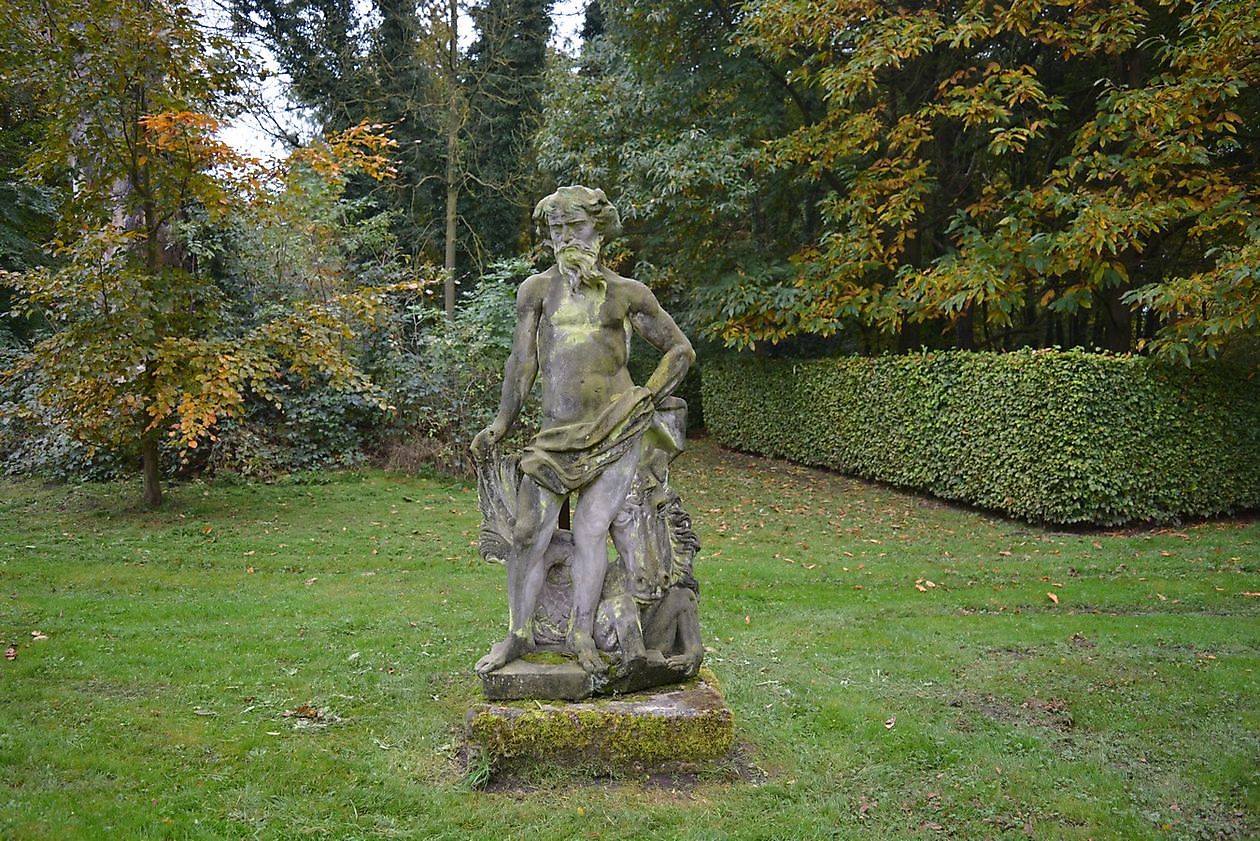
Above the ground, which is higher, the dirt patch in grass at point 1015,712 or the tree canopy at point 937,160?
the tree canopy at point 937,160

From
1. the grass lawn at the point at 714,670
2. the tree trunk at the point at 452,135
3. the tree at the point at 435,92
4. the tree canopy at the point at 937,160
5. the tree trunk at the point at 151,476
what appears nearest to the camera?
the grass lawn at the point at 714,670

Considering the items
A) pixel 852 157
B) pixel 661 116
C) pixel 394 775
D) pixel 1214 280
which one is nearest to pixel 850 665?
pixel 394 775

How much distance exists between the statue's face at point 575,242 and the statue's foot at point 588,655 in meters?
1.99

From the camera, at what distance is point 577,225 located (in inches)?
215

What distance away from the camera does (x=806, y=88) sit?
1816 centimetres

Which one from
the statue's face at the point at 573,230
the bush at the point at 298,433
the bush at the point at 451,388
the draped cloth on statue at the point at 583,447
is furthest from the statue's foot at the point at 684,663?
the bush at the point at 298,433

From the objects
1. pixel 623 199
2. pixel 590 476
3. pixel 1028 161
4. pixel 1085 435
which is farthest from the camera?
pixel 1028 161

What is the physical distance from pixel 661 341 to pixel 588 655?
178 cm

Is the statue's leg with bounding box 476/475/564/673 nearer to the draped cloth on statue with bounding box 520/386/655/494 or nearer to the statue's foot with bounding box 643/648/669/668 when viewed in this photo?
the draped cloth on statue with bounding box 520/386/655/494

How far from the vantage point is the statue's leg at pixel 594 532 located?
5.36m

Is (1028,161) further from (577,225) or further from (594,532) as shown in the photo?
(594,532)

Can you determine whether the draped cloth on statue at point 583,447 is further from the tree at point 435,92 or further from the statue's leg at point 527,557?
the tree at point 435,92

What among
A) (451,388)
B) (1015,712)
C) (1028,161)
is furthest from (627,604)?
(1028,161)

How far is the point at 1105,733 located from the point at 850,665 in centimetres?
186
